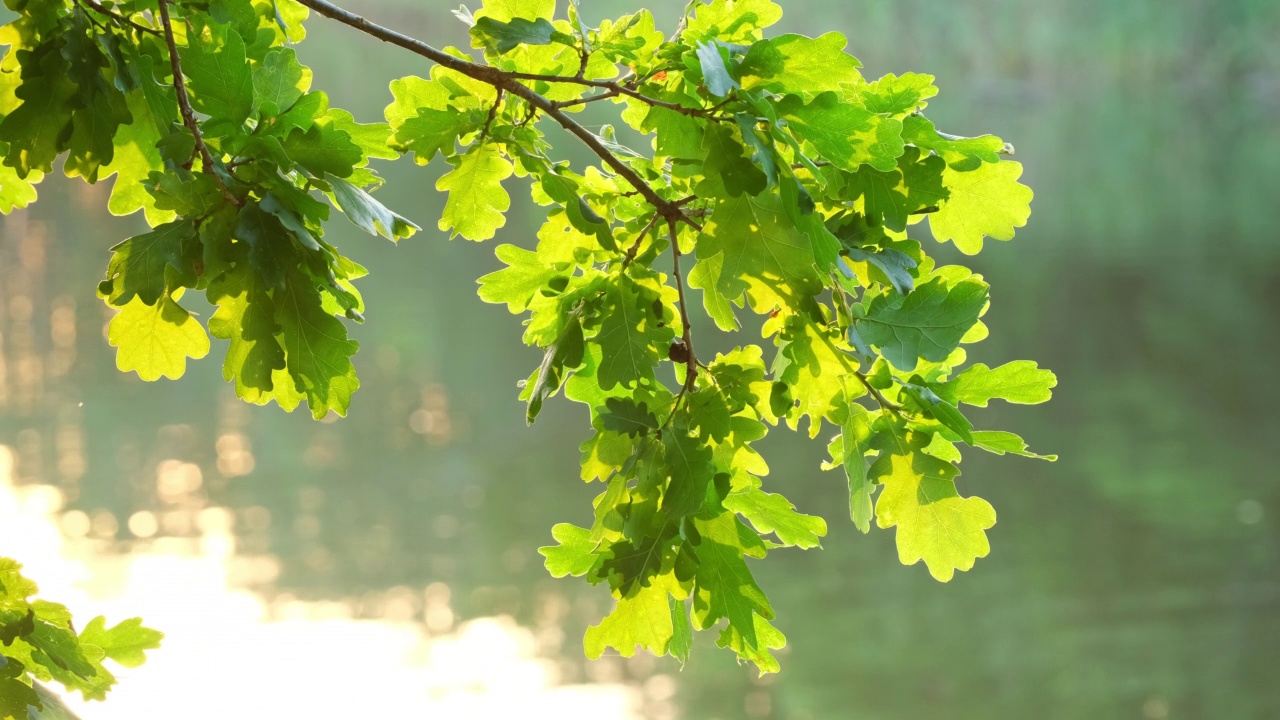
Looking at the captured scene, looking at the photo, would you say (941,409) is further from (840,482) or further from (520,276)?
(840,482)

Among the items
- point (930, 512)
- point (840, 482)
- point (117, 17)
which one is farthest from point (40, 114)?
point (840, 482)

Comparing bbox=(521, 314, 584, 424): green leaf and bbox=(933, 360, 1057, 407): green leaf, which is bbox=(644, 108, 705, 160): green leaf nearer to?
bbox=(521, 314, 584, 424): green leaf

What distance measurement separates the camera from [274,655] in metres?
4.20

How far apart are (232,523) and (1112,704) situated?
10.5ft

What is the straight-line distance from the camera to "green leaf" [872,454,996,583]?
2.95 feet

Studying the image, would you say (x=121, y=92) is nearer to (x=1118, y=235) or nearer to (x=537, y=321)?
(x=537, y=321)

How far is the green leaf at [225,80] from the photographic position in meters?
0.85

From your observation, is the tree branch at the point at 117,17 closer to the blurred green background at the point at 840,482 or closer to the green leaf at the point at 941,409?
the green leaf at the point at 941,409

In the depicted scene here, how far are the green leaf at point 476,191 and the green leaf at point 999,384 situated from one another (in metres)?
0.37

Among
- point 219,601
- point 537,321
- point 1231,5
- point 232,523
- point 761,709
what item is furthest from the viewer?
point 1231,5

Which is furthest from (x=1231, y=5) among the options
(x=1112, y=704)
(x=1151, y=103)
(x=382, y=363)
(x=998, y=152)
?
(x=998, y=152)

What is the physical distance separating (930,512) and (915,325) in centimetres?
15

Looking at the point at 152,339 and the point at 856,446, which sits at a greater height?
the point at 856,446

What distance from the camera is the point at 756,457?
38.1 inches
